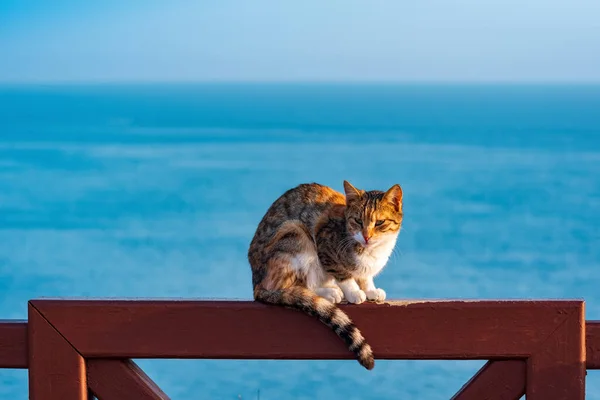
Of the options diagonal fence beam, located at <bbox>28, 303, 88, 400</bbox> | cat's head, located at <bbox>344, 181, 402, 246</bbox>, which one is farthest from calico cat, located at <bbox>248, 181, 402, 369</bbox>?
diagonal fence beam, located at <bbox>28, 303, 88, 400</bbox>

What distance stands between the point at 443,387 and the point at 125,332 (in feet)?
30.4

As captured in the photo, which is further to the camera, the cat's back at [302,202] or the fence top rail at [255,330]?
the cat's back at [302,202]

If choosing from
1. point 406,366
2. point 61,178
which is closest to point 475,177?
point 61,178

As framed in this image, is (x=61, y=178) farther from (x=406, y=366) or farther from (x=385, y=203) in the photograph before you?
(x=385, y=203)

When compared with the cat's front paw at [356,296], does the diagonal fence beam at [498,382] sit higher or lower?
lower

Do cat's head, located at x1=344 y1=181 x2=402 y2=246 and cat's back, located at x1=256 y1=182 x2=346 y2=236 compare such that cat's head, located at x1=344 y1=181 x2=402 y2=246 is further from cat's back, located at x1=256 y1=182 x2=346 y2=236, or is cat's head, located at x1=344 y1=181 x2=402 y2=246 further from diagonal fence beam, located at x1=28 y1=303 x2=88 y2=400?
diagonal fence beam, located at x1=28 y1=303 x2=88 y2=400

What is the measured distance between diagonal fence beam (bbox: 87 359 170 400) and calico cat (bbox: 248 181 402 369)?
69 cm

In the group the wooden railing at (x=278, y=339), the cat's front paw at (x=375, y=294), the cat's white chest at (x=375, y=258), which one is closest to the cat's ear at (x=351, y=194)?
the cat's white chest at (x=375, y=258)

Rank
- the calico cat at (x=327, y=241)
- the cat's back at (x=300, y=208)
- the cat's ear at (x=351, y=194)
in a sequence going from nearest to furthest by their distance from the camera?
the calico cat at (x=327, y=241) → the cat's back at (x=300, y=208) → the cat's ear at (x=351, y=194)

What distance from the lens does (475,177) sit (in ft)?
76.8

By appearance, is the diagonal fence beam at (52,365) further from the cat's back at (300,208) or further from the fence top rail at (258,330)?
the cat's back at (300,208)

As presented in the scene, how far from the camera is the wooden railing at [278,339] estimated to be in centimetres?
224

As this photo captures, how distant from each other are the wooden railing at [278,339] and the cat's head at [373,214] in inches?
40.1

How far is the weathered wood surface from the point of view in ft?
7.58
